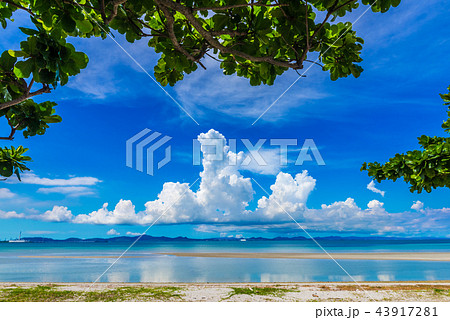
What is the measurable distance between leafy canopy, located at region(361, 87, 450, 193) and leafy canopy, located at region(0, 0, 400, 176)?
2184mm

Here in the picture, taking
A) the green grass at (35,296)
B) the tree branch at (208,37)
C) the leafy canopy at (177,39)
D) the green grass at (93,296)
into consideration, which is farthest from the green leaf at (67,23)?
the green grass at (35,296)

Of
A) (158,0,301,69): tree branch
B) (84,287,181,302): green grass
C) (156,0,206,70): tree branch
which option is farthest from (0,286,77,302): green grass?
(158,0,301,69): tree branch

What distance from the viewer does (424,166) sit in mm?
3984

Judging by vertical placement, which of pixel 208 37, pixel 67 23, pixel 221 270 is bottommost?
pixel 221 270

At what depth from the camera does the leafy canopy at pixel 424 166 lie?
3.88 m

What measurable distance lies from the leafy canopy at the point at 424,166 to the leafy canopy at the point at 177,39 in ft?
7.17

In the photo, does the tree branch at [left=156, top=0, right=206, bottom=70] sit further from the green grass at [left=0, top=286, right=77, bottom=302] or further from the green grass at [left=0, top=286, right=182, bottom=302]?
the green grass at [left=0, top=286, right=77, bottom=302]

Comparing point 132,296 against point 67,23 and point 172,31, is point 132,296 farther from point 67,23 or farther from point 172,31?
point 67,23

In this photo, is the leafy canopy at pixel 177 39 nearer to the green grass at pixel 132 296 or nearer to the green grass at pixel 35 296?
the green grass at pixel 132 296

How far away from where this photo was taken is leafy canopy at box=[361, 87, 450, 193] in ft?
12.7

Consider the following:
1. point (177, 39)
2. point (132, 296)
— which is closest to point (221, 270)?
point (132, 296)

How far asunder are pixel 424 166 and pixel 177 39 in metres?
3.55

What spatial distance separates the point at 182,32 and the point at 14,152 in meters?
2.21
